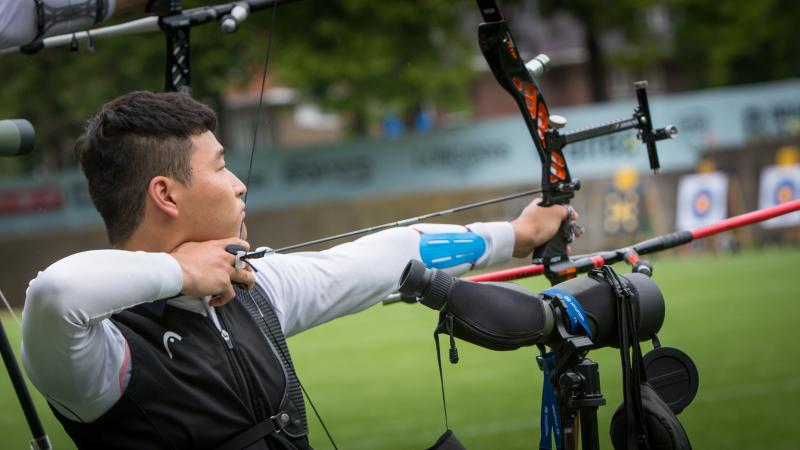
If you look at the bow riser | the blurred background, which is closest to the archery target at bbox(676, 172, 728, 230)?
the blurred background

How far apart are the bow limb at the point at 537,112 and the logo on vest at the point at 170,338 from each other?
2.97ft

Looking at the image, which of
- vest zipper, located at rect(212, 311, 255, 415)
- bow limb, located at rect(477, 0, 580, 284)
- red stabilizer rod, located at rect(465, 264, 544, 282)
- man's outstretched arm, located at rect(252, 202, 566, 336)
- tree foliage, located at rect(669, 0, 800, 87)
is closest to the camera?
vest zipper, located at rect(212, 311, 255, 415)

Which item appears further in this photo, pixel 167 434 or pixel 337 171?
pixel 337 171

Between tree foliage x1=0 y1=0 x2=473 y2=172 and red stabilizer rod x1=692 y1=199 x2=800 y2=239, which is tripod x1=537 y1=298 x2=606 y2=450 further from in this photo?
tree foliage x1=0 y1=0 x2=473 y2=172

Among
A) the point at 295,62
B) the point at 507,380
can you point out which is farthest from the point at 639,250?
the point at 295,62

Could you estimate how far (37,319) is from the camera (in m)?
1.79

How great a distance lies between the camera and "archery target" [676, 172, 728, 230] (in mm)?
17016

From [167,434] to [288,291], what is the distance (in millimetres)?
433

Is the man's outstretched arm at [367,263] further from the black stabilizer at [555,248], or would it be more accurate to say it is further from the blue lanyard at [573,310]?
the blue lanyard at [573,310]

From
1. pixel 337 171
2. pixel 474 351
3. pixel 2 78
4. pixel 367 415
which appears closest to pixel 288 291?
pixel 367 415

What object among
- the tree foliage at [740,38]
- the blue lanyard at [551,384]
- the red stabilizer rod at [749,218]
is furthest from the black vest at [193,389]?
the tree foliage at [740,38]

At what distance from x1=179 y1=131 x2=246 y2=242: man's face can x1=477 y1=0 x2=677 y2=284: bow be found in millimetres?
785

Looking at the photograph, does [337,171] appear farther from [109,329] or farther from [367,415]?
[109,329]

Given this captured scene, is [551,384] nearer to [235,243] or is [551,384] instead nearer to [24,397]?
[235,243]
